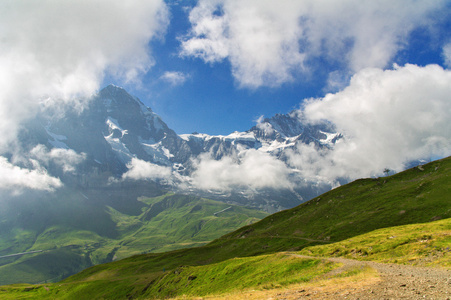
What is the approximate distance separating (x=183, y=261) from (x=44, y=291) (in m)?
73.1

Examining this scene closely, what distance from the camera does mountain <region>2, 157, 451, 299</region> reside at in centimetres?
4819

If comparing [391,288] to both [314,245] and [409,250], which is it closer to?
[409,250]

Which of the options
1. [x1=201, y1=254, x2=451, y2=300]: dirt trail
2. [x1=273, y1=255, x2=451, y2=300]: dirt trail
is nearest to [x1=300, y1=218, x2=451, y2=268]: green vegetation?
[x1=201, y1=254, x2=451, y2=300]: dirt trail

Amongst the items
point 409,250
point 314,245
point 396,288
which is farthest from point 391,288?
point 314,245

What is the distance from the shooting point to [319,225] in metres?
130

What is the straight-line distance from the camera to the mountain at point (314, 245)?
48194mm

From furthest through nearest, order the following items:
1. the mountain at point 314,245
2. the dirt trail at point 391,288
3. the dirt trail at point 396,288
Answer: the mountain at point 314,245 < the dirt trail at point 391,288 < the dirt trail at point 396,288

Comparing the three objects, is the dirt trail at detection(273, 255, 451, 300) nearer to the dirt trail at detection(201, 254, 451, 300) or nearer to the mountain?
the dirt trail at detection(201, 254, 451, 300)

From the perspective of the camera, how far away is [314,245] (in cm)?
9862

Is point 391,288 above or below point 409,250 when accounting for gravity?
above

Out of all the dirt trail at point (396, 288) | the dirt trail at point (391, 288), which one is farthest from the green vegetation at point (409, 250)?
the dirt trail at point (396, 288)

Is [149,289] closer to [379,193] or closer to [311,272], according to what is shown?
[311,272]

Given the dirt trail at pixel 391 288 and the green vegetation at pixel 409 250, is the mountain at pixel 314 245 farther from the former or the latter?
the dirt trail at pixel 391 288

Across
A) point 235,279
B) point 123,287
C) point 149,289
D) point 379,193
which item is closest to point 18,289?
point 123,287
